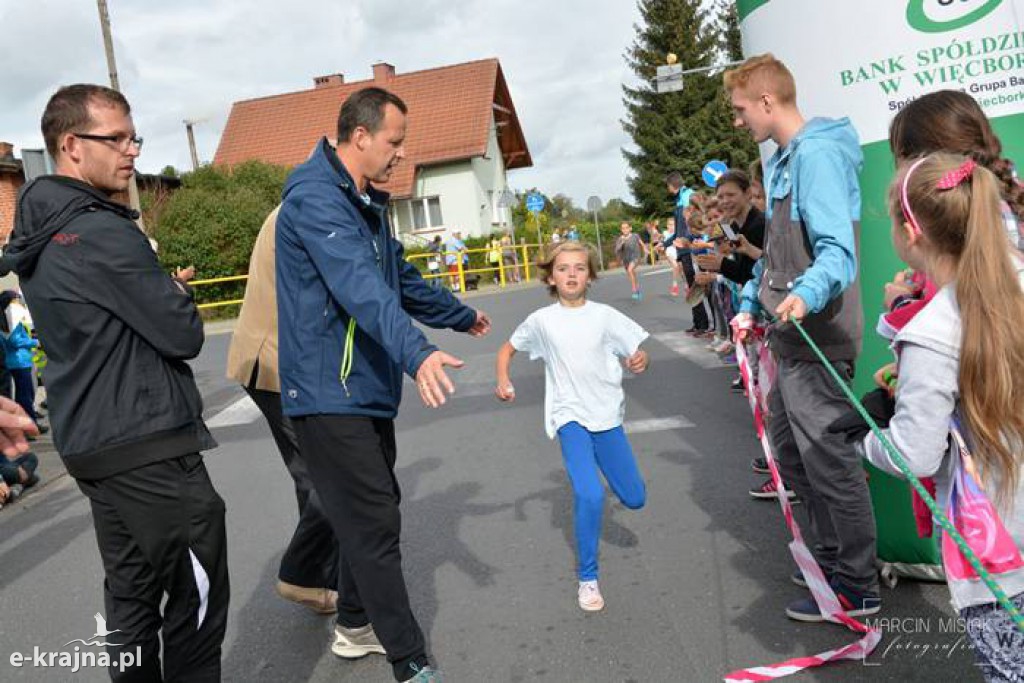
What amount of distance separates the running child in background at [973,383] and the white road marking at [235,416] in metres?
8.05

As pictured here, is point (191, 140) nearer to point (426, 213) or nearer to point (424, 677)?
point (426, 213)

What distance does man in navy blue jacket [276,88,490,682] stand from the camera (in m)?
3.03

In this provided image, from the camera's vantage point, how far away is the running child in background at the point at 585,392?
156 inches

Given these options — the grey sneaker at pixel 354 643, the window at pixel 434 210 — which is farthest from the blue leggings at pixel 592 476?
the window at pixel 434 210

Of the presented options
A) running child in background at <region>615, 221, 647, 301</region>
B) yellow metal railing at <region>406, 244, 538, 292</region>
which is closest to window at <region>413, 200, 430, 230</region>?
yellow metal railing at <region>406, 244, 538, 292</region>

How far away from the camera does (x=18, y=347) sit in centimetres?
809

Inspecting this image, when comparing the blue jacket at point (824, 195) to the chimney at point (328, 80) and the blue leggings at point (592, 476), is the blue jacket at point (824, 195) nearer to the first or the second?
the blue leggings at point (592, 476)

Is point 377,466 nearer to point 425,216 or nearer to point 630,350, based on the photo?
point 630,350

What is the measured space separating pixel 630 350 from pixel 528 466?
95.7 inches

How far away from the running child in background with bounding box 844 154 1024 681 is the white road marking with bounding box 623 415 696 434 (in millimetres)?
4978

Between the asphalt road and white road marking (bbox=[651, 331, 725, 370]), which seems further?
white road marking (bbox=[651, 331, 725, 370])

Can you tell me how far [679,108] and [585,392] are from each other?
4773 cm

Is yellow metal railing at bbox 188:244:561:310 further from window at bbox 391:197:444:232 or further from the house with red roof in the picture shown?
window at bbox 391:197:444:232

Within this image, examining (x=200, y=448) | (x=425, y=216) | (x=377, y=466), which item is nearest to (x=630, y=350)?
(x=377, y=466)
